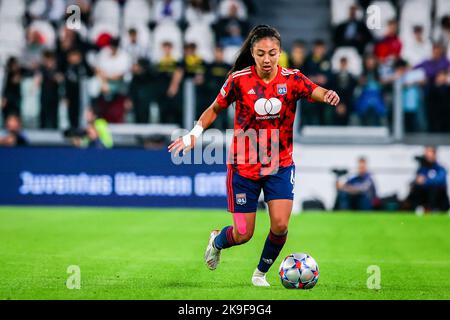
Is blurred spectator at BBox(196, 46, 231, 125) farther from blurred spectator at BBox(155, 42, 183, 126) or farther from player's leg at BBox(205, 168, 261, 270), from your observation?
player's leg at BBox(205, 168, 261, 270)

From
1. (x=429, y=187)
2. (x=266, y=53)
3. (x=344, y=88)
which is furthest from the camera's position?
(x=344, y=88)

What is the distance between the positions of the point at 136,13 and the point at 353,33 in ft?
18.3

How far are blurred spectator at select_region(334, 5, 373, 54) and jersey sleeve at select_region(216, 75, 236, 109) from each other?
1304cm

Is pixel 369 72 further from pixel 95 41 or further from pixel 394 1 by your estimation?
pixel 95 41

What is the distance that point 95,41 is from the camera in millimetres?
23234

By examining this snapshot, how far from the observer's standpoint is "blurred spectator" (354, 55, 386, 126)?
67.2 ft

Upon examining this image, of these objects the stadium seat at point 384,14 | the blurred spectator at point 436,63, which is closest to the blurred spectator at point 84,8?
the stadium seat at point 384,14

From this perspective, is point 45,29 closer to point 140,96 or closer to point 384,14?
point 140,96

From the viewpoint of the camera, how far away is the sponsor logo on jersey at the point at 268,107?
9.49 m

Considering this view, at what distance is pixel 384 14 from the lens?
2344 cm

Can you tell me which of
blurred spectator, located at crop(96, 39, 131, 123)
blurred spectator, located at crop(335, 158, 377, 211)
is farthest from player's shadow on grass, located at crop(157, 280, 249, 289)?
blurred spectator, located at crop(96, 39, 131, 123)

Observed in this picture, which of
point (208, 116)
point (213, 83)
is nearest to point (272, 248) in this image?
point (208, 116)

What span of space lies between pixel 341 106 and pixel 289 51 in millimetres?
3944

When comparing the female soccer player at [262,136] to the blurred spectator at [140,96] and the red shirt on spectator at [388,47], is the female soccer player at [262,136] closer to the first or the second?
the blurred spectator at [140,96]
